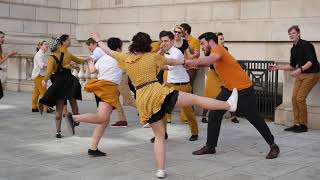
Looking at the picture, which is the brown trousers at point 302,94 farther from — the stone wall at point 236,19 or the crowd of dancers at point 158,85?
the stone wall at point 236,19

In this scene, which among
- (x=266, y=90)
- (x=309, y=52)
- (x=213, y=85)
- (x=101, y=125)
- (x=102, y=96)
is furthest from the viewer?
(x=266, y=90)

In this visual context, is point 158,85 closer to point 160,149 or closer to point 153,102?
point 153,102

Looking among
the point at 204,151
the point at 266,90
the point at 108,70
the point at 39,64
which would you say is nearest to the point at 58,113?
the point at 108,70

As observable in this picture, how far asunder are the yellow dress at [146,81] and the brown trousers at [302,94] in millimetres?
4338

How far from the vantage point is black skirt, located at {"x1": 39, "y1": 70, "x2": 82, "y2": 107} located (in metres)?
8.67

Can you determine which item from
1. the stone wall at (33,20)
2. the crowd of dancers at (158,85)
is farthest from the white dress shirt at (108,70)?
the stone wall at (33,20)

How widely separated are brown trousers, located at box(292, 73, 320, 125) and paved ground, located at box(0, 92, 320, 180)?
0.38 m

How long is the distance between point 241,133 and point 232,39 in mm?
7957

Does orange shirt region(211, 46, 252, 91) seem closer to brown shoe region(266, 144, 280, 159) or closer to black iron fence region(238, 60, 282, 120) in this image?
brown shoe region(266, 144, 280, 159)

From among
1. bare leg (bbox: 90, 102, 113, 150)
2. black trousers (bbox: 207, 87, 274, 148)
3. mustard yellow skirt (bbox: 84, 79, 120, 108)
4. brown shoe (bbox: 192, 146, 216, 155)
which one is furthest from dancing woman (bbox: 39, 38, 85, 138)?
black trousers (bbox: 207, 87, 274, 148)

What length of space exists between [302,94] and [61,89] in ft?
14.6

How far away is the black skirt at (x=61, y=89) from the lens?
8672 millimetres

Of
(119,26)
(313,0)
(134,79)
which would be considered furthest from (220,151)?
(119,26)

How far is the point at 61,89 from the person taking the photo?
879 centimetres
